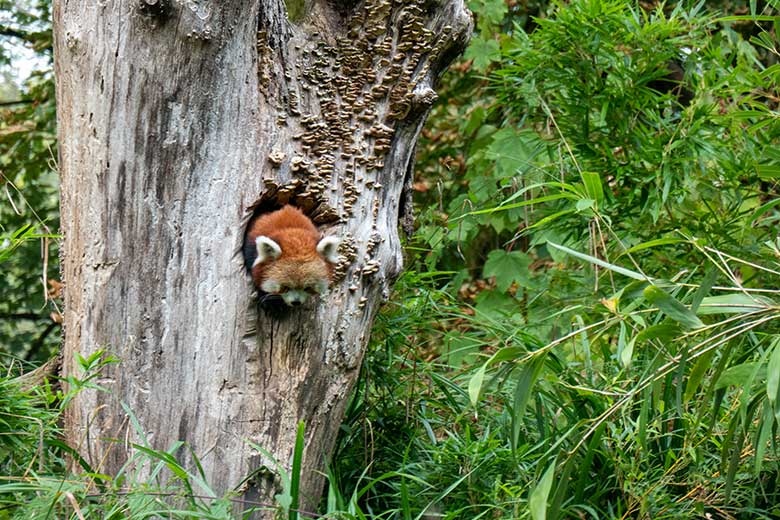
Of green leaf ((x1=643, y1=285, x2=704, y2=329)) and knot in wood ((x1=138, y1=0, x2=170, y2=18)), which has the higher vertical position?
knot in wood ((x1=138, y1=0, x2=170, y2=18))

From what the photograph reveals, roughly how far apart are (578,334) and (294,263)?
117 centimetres

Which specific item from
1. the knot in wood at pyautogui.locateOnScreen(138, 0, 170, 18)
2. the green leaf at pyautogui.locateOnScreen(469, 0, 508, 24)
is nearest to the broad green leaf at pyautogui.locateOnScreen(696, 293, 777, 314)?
the knot in wood at pyautogui.locateOnScreen(138, 0, 170, 18)

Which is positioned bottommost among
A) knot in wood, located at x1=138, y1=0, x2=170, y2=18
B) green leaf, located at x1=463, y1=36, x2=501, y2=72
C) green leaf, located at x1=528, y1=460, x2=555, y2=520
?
green leaf, located at x1=528, y1=460, x2=555, y2=520

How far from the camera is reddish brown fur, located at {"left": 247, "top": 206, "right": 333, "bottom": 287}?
298 centimetres

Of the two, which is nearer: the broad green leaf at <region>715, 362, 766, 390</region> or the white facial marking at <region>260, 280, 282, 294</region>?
the broad green leaf at <region>715, 362, 766, 390</region>

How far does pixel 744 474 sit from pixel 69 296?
258 centimetres

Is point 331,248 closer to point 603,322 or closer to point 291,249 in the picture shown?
point 291,249

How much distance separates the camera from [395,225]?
336 cm

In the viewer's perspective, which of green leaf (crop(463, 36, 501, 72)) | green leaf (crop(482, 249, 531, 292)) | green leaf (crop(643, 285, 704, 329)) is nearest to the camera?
green leaf (crop(643, 285, 704, 329))

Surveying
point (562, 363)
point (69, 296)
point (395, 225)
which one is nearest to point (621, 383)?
point (562, 363)

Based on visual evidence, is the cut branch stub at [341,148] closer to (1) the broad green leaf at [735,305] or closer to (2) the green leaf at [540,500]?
(2) the green leaf at [540,500]

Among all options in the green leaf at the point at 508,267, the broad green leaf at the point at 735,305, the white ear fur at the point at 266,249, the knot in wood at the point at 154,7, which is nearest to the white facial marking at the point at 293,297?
the white ear fur at the point at 266,249

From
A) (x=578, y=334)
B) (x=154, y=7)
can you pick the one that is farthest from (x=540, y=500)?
(x=154, y=7)

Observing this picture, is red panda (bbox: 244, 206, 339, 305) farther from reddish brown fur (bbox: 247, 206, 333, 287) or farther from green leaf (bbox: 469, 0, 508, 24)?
green leaf (bbox: 469, 0, 508, 24)
